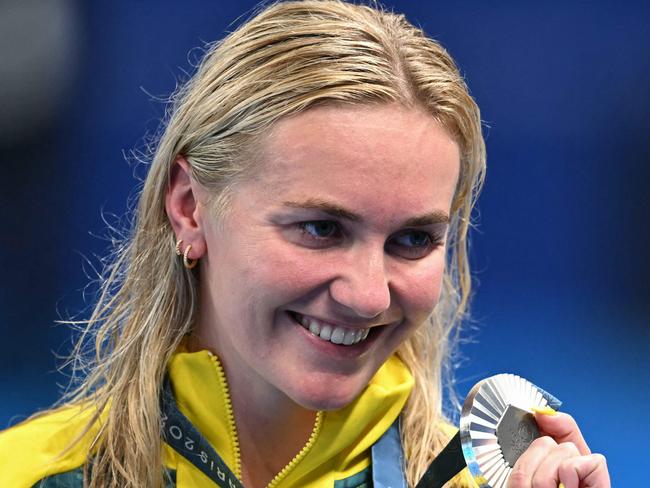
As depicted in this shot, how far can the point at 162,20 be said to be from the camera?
3432mm

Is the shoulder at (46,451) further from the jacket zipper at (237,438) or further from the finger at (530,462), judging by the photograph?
the finger at (530,462)

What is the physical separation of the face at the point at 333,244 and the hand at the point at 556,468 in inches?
12.4

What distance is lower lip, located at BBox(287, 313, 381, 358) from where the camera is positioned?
67.8 inches

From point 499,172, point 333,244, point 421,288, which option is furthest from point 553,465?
point 499,172

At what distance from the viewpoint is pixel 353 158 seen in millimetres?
1651

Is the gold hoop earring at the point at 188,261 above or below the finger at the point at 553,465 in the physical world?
above

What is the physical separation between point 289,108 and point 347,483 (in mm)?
695

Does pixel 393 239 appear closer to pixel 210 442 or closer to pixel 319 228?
pixel 319 228

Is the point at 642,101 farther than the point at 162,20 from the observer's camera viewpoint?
Yes

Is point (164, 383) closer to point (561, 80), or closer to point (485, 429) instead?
point (485, 429)

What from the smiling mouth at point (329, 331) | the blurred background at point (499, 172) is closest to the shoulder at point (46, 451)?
the smiling mouth at point (329, 331)

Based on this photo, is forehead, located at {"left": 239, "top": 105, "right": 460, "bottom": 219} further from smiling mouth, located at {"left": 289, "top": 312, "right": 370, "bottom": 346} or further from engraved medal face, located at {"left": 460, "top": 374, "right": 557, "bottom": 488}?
engraved medal face, located at {"left": 460, "top": 374, "right": 557, "bottom": 488}

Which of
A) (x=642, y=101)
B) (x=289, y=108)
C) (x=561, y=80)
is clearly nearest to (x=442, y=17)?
(x=561, y=80)

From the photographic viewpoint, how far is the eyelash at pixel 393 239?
168cm
